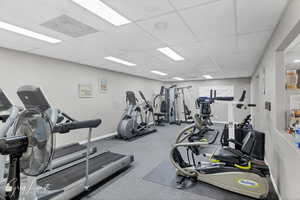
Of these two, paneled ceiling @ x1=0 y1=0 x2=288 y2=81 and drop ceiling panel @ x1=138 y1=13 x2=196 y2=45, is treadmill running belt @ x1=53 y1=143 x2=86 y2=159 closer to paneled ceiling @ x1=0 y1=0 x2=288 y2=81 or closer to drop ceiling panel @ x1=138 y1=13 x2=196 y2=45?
paneled ceiling @ x1=0 y1=0 x2=288 y2=81

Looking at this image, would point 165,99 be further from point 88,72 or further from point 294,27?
point 294,27

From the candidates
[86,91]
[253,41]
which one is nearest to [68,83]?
[86,91]

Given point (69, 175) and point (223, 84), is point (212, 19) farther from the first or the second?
point (223, 84)

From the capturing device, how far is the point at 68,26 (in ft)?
7.09

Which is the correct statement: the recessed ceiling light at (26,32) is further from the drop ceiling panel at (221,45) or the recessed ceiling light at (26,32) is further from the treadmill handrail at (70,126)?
the drop ceiling panel at (221,45)

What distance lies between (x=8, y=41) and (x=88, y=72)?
220 centimetres

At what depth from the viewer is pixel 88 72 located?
483 centimetres

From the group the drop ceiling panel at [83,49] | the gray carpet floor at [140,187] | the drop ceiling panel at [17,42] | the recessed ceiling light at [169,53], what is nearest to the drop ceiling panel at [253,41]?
the recessed ceiling light at [169,53]

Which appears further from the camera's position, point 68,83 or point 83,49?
point 68,83

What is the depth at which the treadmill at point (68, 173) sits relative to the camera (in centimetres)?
172

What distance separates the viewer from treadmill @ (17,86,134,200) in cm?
172

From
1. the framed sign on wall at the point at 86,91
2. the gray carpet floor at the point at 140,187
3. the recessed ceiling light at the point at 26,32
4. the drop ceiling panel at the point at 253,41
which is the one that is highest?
the drop ceiling panel at the point at 253,41

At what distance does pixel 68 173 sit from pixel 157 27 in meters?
2.68

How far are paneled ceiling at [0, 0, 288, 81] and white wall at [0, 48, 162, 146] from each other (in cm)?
36
